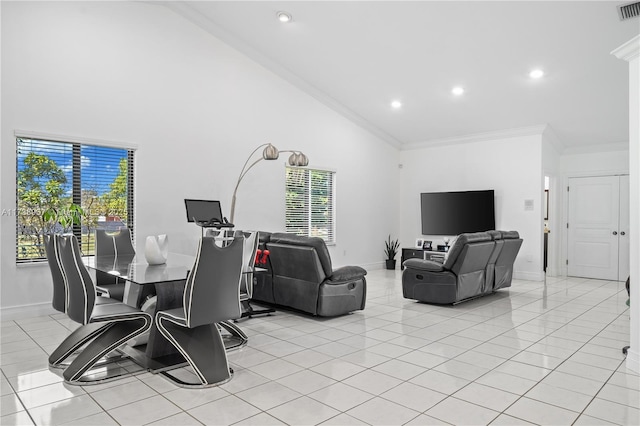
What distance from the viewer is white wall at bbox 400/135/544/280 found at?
26.6ft

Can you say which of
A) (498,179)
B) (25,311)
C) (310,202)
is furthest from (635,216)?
(25,311)

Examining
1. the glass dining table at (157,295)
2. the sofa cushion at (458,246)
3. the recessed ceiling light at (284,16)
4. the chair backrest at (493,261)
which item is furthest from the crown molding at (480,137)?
the glass dining table at (157,295)

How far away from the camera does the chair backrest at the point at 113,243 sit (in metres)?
4.78

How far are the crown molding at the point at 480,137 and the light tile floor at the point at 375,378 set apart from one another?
3.95m

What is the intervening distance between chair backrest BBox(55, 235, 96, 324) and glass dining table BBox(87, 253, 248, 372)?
0.25 metres

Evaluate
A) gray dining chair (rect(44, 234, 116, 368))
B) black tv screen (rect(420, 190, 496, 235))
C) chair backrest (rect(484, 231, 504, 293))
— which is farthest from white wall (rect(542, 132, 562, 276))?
gray dining chair (rect(44, 234, 116, 368))

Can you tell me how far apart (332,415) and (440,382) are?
96cm

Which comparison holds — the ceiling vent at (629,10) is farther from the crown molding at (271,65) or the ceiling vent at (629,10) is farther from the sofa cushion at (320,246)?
the crown molding at (271,65)

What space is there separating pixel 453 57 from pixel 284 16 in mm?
2491

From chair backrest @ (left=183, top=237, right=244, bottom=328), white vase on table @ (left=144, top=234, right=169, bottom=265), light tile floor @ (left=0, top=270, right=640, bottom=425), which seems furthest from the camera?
white vase on table @ (left=144, top=234, right=169, bottom=265)

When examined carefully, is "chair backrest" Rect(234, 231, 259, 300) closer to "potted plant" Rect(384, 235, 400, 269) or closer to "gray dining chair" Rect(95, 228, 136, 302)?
"gray dining chair" Rect(95, 228, 136, 302)

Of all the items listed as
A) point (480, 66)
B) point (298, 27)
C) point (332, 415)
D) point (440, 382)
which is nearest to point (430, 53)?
point (480, 66)

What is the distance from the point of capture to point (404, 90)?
25.0 feet

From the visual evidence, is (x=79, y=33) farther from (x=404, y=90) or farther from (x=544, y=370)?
(x=544, y=370)
